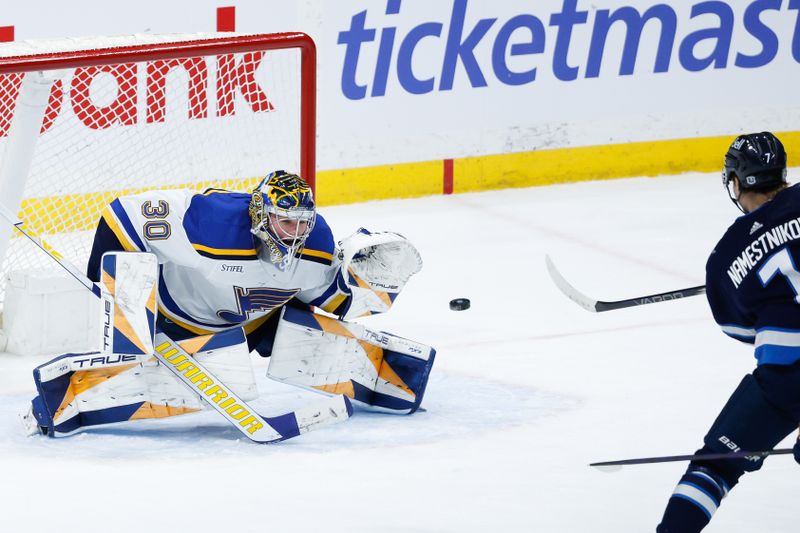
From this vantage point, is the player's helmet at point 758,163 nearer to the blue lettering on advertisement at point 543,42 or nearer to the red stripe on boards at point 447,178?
the blue lettering on advertisement at point 543,42

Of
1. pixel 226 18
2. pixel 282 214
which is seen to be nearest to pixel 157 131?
pixel 226 18

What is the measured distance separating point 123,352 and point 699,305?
2.30 meters

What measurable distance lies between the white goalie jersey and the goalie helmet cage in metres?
0.83

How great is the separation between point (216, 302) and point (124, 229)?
0.32 meters

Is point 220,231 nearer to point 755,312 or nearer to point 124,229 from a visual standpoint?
point 124,229

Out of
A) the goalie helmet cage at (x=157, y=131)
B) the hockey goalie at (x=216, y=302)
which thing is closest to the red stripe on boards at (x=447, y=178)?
the goalie helmet cage at (x=157, y=131)

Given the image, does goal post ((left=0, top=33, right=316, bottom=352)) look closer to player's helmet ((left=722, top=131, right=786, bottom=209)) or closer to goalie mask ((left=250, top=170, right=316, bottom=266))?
goalie mask ((left=250, top=170, right=316, bottom=266))

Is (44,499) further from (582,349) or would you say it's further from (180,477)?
(582,349)

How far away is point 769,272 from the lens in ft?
8.93

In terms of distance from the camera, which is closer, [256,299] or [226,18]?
[256,299]

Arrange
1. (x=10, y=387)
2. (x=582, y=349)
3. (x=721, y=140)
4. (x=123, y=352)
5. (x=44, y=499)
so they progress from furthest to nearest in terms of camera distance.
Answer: (x=721, y=140) < (x=582, y=349) < (x=10, y=387) < (x=123, y=352) < (x=44, y=499)

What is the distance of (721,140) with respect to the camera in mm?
7098

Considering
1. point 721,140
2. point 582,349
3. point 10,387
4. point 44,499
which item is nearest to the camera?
point 44,499

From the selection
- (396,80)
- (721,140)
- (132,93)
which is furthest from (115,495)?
(721,140)
